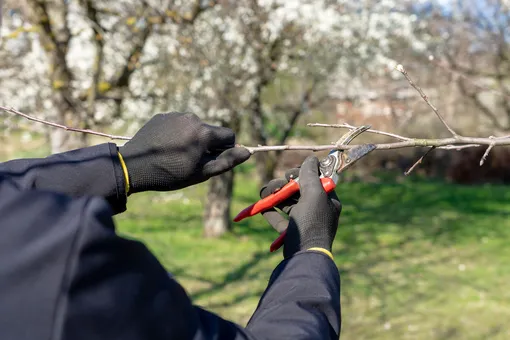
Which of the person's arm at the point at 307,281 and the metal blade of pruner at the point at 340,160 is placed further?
the metal blade of pruner at the point at 340,160

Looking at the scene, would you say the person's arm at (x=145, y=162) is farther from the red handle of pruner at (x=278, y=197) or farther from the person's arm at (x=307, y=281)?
the person's arm at (x=307, y=281)

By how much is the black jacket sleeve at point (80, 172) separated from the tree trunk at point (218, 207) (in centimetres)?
704

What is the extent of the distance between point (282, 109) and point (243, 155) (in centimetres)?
943

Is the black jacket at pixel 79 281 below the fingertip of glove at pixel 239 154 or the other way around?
the other way around

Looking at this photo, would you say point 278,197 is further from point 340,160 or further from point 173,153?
point 173,153

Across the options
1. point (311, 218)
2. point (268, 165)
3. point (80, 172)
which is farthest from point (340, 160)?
point (268, 165)

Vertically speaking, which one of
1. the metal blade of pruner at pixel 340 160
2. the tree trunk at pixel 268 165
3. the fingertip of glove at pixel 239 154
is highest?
the fingertip of glove at pixel 239 154

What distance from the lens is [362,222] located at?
10656 mm

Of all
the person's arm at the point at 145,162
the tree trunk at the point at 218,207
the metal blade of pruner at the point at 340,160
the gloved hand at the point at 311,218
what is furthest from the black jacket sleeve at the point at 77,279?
the tree trunk at the point at 218,207

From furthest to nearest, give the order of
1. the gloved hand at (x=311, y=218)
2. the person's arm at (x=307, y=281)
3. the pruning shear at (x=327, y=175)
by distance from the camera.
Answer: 1. the pruning shear at (x=327, y=175)
2. the gloved hand at (x=311, y=218)
3. the person's arm at (x=307, y=281)

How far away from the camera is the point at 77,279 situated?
93cm

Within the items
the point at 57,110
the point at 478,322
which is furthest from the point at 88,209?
the point at 57,110

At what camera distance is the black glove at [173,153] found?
1892mm

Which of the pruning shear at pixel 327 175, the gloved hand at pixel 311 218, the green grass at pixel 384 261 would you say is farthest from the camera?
the green grass at pixel 384 261
